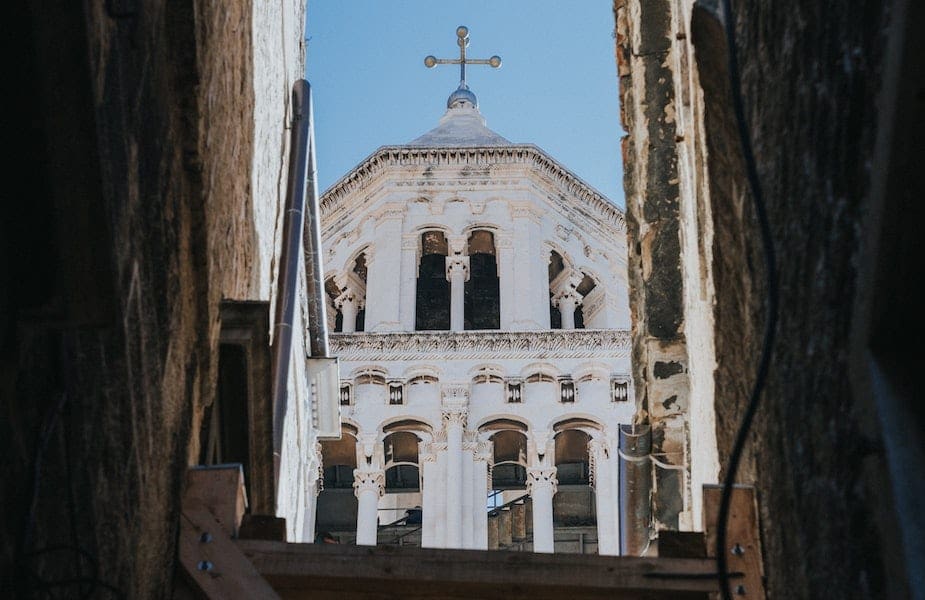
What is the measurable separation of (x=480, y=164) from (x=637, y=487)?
126ft

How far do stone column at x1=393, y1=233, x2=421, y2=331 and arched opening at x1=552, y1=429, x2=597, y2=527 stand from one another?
5.93 meters

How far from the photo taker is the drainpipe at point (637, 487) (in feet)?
34.3

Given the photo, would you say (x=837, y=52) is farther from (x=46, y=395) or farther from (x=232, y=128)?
(x=232, y=128)

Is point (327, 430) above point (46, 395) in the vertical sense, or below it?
above

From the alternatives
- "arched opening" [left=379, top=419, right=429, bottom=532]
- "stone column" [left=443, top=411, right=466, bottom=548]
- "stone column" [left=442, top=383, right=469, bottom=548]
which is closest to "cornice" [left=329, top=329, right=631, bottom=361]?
"stone column" [left=442, top=383, right=469, bottom=548]

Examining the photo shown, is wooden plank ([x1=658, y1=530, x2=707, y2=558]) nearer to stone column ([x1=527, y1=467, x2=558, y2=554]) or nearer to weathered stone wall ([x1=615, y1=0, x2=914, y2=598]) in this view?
weathered stone wall ([x1=615, y1=0, x2=914, y2=598])

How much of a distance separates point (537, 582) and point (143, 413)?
1.73 metres

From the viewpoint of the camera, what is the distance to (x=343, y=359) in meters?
44.2

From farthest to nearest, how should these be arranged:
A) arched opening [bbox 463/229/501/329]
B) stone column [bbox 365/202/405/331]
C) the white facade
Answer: arched opening [bbox 463/229/501/329] < stone column [bbox 365/202/405/331] < the white facade

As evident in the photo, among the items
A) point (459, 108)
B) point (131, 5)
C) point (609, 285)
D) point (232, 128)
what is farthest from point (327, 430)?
point (459, 108)

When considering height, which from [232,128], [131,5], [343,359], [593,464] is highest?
[343,359]

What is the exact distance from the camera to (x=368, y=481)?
4434cm

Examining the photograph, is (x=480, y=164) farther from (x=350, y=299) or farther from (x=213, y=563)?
(x=213, y=563)

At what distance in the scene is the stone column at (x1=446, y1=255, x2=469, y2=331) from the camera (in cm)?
4678
